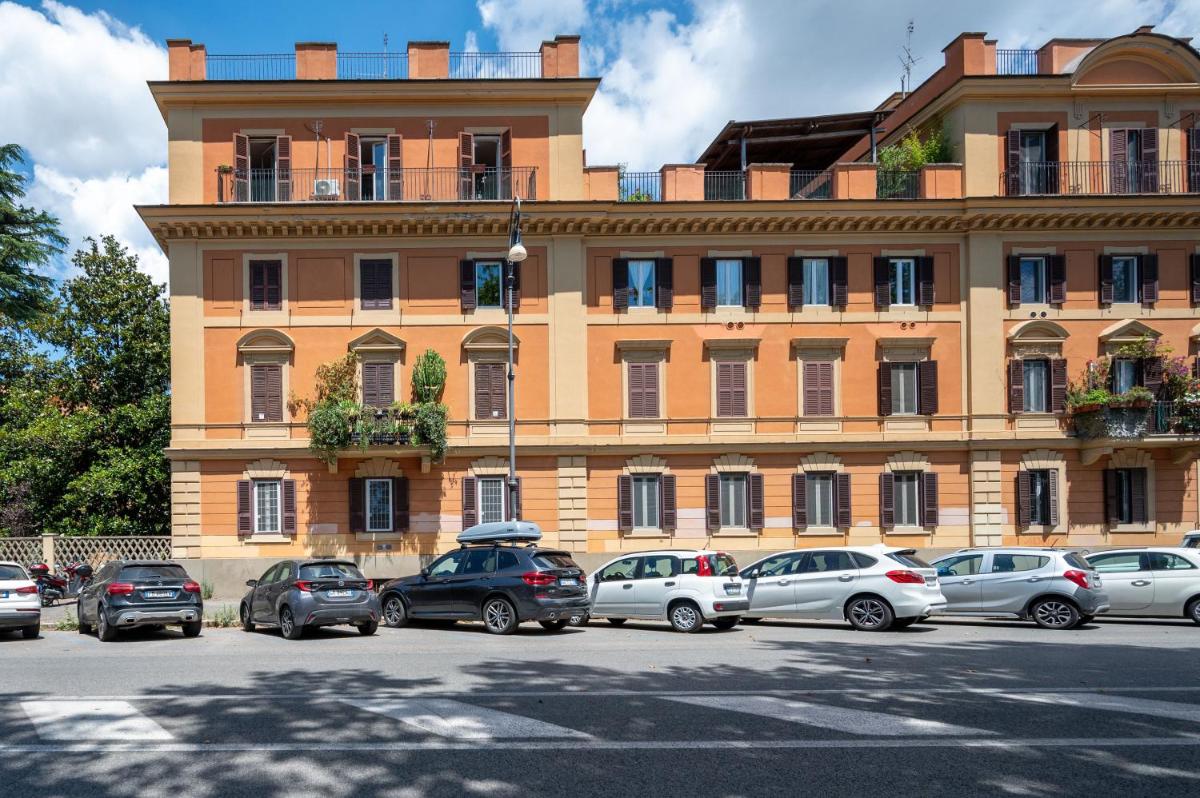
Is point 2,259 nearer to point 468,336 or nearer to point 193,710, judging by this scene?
point 468,336

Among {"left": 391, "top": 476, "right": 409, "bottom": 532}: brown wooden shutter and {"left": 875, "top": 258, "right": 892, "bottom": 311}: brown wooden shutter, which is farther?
{"left": 875, "top": 258, "right": 892, "bottom": 311}: brown wooden shutter

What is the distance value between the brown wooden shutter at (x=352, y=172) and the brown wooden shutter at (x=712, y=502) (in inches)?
508

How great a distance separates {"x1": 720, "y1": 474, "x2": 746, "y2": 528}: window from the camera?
1141 inches

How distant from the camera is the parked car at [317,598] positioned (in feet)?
57.4

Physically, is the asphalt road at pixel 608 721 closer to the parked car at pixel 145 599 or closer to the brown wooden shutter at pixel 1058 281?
the parked car at pixel 145 599

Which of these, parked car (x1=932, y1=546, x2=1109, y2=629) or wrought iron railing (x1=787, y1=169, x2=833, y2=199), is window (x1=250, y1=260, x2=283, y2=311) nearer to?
wrought iron railing (x1=787, y1=169, x2=833, y2=199)

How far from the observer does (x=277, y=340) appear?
1123 inches

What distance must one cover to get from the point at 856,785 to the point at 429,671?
6912 mm

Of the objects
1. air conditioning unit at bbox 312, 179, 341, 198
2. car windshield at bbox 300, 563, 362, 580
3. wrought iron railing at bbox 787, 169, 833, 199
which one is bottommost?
car windshield at bbox 300, 563, 362, 580

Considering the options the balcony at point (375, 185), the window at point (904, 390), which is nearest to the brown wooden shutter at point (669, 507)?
the window at point (904, 390)

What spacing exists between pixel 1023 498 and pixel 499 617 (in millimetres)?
17632

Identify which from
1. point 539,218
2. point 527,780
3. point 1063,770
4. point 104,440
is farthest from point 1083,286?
point 104,440

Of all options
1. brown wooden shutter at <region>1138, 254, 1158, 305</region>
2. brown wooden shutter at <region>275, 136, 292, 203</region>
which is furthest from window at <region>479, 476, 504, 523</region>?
brown wooden shutter at <region>1138, 254, 1158, 305</region>

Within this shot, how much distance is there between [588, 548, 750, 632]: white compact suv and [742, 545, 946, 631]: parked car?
1.74 ft
